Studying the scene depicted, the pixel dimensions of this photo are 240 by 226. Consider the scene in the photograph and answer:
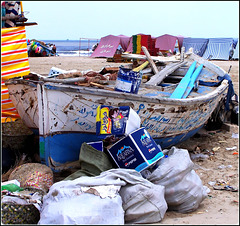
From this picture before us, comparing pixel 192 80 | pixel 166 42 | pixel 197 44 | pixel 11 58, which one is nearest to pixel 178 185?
pixel 192 80

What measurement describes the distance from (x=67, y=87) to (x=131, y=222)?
1.74 meters

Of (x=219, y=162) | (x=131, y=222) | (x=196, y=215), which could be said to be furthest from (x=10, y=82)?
(x=219, y=162)

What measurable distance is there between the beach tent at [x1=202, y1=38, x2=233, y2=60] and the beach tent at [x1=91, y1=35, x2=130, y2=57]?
264 inches

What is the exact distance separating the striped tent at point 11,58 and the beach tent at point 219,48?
21507mm

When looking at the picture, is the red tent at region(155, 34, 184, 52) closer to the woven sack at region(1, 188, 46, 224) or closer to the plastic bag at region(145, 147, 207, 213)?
the plastic bag at region(145, 147, 207, 213)

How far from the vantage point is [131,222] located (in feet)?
9.55

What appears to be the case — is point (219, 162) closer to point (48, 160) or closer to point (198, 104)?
point (198, 104)

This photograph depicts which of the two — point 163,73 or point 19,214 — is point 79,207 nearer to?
point 19,214

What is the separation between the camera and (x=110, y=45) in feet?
81.4

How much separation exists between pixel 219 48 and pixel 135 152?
78.8ft

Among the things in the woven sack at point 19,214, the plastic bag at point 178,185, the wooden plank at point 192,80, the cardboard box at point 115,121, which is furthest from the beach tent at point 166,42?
the woven sack at point 19,214

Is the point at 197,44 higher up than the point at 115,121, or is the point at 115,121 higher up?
the point at 115,121

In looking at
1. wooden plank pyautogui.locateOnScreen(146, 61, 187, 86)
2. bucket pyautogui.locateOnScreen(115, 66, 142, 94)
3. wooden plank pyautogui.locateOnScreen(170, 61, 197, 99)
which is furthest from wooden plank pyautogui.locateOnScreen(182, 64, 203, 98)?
bucket pyautogui.locateOnScreen(115, 66, 142, 94)

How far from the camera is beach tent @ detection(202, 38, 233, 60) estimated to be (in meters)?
25.1
